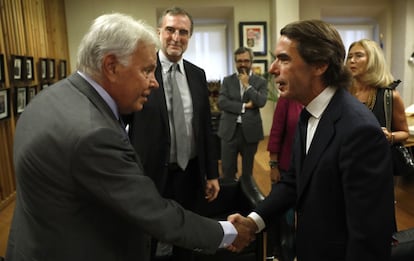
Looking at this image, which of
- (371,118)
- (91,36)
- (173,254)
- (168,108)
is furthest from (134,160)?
(173,254)

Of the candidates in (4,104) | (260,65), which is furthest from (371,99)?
(260,65)

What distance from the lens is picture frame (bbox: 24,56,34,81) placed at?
13.7ft

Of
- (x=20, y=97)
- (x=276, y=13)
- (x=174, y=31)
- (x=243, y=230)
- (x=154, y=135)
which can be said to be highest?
(x=276, y=13)

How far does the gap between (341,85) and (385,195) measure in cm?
39

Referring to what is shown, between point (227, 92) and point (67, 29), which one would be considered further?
point (67, 29)

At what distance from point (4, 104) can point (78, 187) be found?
3379 millimetres

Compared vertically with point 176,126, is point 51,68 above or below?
above

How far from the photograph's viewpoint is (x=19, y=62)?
4.02m

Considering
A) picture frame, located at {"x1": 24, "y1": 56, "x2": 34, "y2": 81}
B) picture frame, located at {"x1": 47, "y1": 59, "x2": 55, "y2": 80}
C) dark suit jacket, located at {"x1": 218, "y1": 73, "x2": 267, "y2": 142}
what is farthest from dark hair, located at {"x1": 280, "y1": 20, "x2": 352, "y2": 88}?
picture frame, located at {"x1": 47, "y1": 59, "x2": 55, "y2": 80}

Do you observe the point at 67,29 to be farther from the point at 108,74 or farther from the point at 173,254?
the point at 108,74

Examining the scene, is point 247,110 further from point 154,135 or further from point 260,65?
point 260,65

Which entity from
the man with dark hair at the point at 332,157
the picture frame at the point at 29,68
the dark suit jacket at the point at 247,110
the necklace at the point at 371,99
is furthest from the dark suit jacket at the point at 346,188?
the picture frame at the point at 29,68

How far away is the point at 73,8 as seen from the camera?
622 centimetres

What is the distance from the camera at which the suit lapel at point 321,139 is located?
3.54ft
